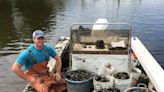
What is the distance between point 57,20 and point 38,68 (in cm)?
1357

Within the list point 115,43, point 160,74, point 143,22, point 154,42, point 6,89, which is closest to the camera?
point 160,74

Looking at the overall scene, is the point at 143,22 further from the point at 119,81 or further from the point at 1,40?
the point at 119,81

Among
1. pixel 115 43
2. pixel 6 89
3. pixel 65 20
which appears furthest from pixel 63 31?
pixel 115 43

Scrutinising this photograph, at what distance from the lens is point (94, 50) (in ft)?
21.7

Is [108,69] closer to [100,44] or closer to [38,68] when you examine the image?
[100,44]

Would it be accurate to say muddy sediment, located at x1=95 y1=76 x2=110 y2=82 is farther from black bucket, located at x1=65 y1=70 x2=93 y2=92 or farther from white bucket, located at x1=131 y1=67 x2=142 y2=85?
white bucket, located at x1=131 y1=67 x2=142 y2=85

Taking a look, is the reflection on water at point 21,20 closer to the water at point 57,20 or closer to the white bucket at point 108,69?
the water at point 57,20

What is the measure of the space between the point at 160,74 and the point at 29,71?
97.7 inches

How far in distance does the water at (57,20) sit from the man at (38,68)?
2776 mm

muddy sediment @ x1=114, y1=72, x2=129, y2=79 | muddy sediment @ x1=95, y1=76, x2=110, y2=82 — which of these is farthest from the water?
muddy sediment @ x1=114, y1=72, x2=129, y2=79

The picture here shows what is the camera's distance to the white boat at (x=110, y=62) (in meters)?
5.98

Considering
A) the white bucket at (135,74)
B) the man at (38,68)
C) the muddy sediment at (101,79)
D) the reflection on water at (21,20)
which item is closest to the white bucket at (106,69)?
the muddy sediment at (101,79)

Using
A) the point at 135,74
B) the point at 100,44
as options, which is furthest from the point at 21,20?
the point at 135,74

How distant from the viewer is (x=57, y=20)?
63.9ft
